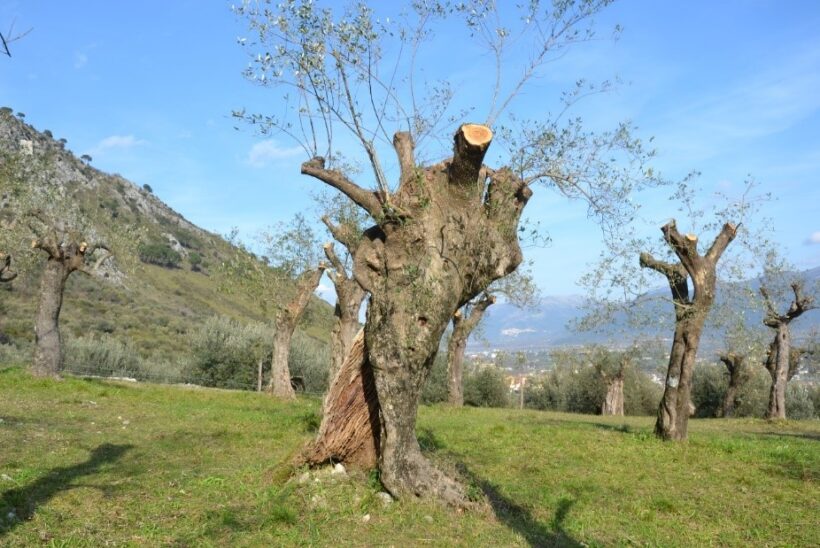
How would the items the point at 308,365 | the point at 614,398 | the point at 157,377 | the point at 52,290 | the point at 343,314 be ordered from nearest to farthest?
the point at 52,290 → the point at 343,314 → the point at 157,377 → the point at 614,398 → the point at 308,365

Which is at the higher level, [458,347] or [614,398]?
[458,347]

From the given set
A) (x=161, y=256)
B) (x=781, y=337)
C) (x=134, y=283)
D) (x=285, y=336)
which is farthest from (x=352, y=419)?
(x=161, y=256)

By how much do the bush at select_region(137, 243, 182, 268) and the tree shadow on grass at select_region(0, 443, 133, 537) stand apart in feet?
281

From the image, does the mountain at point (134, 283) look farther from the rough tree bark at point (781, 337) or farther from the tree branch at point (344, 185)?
the rough tree bark at point (781, 337)

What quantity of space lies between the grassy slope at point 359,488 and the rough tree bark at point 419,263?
29.1 inches

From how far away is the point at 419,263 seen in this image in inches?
382

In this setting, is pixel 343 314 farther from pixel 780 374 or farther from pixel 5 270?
pixel 780 374

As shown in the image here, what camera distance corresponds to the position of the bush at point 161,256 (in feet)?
306

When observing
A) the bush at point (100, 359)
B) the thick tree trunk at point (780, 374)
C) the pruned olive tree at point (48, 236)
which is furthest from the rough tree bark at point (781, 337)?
the bush at point (100, 359)

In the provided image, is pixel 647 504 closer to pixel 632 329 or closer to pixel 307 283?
pixel 632 329

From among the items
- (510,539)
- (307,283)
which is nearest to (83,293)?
(307,283)

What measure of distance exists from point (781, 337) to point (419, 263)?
25.8m

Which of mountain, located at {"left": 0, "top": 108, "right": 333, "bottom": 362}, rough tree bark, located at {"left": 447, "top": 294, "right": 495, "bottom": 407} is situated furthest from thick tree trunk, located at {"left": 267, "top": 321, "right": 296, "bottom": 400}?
rough tree bark, located at {"left": 447, "top": 294, "right": 495, "bottom": 407}

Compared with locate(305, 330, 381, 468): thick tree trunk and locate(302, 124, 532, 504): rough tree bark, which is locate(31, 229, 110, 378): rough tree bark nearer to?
locate(305, 330, 381, 468): thick tree trunk
